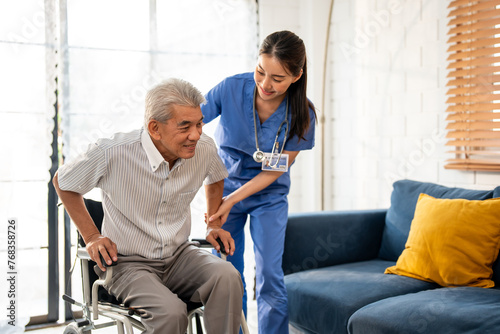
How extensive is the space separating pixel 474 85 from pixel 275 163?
118 cm

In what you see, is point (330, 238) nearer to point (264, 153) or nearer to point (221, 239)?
point (264, 153)

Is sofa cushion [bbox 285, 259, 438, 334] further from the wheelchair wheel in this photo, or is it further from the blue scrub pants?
the wheelchair wheel

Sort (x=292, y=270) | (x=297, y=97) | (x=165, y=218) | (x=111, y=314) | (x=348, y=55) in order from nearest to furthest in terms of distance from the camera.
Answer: (x=111, y=314)
(x=165, y=218)
(x=297, y=97)
(x=292, y=270)
(x=348, y=55)

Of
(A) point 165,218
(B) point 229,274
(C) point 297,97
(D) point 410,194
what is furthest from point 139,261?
(D) point 410,194

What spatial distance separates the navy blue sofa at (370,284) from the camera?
186 centimetres

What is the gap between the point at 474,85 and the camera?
8.83 ft

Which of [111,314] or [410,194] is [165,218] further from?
[410,194]

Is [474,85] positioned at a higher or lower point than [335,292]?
higher

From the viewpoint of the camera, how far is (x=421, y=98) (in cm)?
301

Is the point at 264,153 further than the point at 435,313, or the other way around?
the point at 264,153

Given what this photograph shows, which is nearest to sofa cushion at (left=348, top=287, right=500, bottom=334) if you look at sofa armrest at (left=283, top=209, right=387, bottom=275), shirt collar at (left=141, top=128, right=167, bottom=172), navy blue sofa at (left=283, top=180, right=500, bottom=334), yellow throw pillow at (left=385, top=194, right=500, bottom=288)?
navy blue sofa at (left=283, top=180, right=500, bottom=334)

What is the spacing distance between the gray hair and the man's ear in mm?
14

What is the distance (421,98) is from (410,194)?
60 cm

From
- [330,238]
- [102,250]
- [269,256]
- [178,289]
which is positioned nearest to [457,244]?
[330,238]
